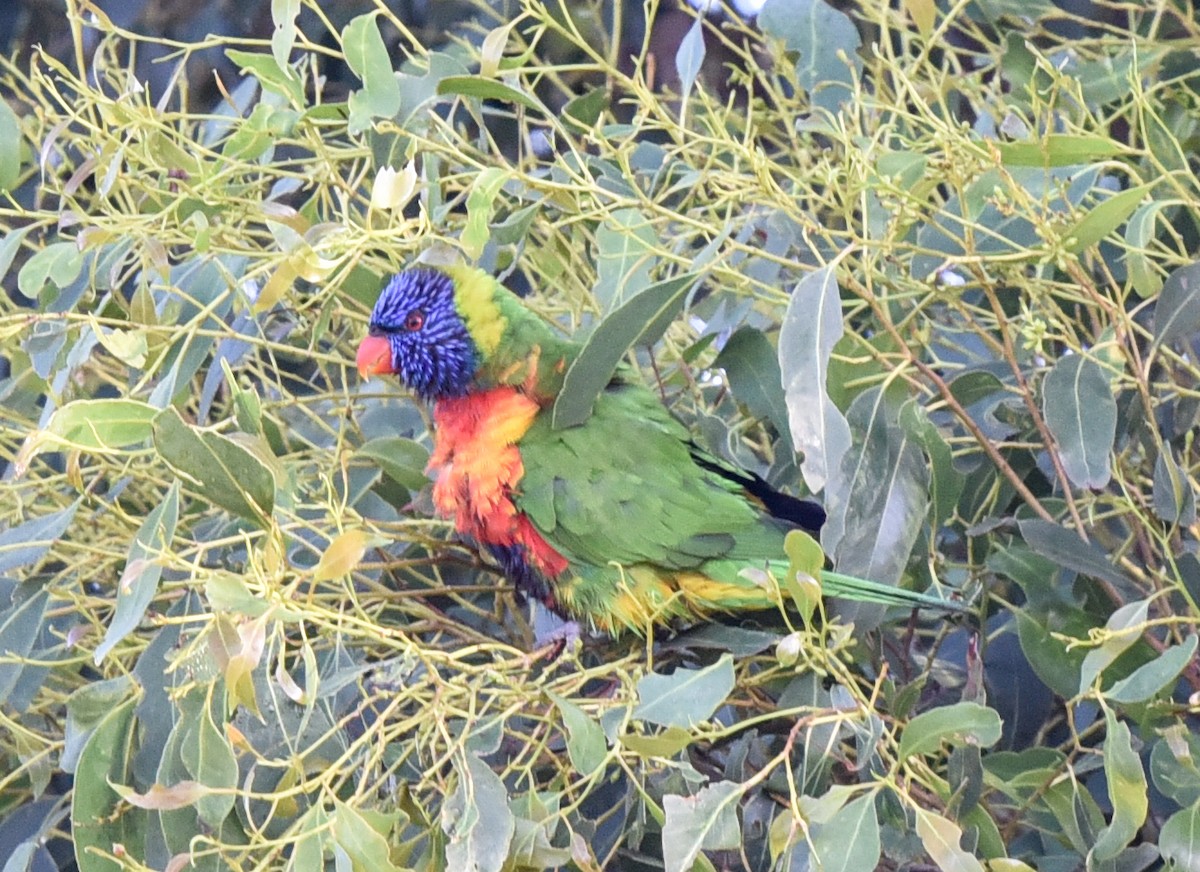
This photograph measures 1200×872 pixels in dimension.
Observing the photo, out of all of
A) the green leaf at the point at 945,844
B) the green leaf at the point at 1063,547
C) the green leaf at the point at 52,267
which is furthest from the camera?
the green leaf at the point at 52,267

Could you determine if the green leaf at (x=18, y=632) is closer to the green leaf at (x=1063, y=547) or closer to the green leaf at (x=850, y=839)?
the green leaf at (x=850, y=839)

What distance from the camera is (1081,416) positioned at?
125cm

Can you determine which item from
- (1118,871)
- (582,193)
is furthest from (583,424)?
(1118,871)

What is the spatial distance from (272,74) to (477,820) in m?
0.74

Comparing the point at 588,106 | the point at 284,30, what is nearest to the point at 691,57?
the point at 588,106

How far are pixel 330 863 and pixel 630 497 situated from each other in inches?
24.2

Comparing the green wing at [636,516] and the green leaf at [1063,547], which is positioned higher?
the green leaf at [1063,547]

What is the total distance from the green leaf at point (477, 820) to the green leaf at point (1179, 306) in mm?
736

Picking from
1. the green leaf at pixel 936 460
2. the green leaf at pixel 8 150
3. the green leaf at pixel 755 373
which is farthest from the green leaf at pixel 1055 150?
the green leaf at pixel 8 150

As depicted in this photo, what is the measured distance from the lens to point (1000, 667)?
1481mm

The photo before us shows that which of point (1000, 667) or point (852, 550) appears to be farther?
point (1000, 667)

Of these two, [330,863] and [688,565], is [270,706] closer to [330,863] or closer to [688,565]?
[330,863]

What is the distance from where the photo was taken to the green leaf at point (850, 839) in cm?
107

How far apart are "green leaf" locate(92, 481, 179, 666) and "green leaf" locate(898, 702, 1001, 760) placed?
2.07 ft
